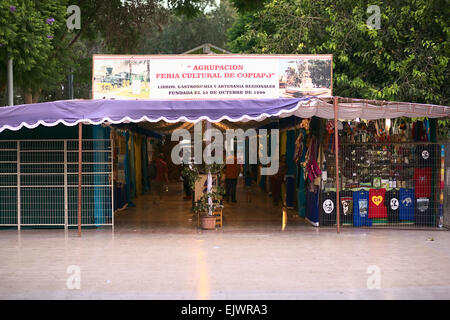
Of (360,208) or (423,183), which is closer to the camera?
(360,208)

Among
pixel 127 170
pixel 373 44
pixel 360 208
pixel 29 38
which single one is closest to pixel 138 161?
pixel 127 170

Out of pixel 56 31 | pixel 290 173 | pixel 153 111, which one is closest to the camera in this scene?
pixel 153 111

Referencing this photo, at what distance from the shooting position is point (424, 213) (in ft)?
41.8

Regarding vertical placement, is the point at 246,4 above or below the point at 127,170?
above

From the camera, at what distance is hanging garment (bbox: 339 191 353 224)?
12484mm

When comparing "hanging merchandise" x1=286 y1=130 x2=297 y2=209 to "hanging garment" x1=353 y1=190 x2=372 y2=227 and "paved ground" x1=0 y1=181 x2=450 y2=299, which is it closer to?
"paved ground" x1=0 y1=181 x2=450 y2=299

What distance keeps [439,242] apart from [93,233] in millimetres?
6855

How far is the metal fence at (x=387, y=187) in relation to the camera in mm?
12523

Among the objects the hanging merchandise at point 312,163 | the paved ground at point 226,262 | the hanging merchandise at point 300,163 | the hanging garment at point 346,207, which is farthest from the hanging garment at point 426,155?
the hanging merchandise at point 300,163

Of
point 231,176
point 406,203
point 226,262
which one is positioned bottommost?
point 226,262

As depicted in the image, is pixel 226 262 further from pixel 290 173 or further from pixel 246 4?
pixel 246 4

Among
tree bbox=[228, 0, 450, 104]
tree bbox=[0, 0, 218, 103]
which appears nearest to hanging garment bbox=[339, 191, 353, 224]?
tree bbox=[228, 0, 450, 104]

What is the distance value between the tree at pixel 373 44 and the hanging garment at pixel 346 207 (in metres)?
6.62

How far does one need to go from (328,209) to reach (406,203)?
1.74 m
